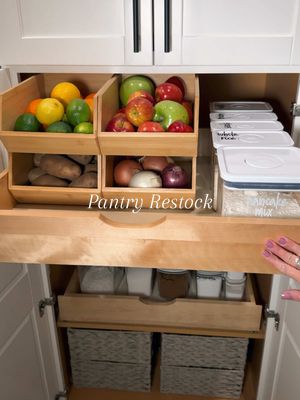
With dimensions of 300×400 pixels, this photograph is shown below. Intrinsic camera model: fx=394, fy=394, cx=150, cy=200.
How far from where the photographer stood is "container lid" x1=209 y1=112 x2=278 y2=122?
1.08 meters

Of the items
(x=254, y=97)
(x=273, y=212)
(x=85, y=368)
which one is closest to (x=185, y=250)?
(x=273, y=212)

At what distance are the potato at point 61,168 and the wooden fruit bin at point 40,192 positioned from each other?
0.22ft

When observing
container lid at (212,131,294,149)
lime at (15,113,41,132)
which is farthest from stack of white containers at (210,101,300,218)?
lime at (15,113,41,132)

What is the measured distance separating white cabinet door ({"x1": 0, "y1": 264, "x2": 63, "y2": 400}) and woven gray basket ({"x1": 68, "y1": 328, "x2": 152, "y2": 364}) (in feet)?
0.27

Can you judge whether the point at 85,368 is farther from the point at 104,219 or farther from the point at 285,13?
the point at 285,13

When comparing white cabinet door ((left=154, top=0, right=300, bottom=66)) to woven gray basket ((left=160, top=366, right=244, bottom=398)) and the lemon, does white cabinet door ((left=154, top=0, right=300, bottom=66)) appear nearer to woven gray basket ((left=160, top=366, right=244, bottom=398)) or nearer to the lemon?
the lemon

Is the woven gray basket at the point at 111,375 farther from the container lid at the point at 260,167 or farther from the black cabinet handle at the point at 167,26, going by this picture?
the black cabinet handle at the point at 167,26

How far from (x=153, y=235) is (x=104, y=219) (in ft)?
0.32

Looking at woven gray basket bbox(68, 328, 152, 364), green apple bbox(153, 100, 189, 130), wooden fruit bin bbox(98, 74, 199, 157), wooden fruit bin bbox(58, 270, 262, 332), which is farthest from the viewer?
woven gray basket bbox(68, 328, 152, 364)

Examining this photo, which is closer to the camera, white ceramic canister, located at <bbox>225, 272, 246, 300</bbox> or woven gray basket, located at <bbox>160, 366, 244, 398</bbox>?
white ceramic canister, located at <bbox>225, 272, 246, 300</bbox>

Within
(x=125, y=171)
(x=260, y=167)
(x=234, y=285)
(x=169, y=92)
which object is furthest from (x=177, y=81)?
(x=234, y=285)

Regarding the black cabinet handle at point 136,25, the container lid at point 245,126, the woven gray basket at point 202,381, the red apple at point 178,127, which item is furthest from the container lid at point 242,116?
the woven gray basket at point 202,381

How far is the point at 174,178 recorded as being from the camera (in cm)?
96

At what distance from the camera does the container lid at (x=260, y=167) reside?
0.76 meters
